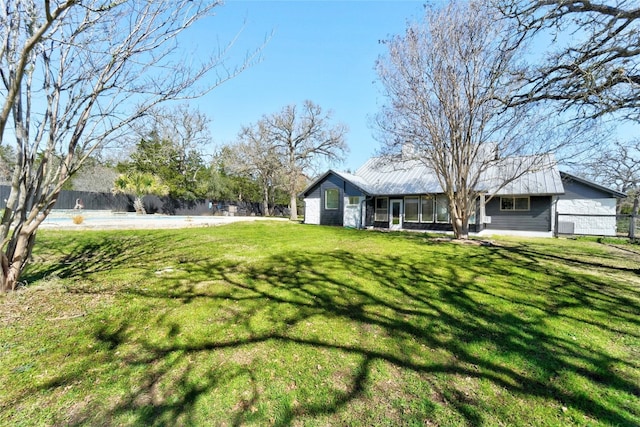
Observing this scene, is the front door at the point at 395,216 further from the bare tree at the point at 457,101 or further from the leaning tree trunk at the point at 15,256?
the leaning tree trunk at the point at 15,256

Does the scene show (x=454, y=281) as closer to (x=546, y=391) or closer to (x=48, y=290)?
(x=546, y=391)

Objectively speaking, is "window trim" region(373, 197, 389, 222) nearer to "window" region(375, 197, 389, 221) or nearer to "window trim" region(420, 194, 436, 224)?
"window" region(375, 197, 389, 221)

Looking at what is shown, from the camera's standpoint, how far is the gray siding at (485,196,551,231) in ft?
47.6

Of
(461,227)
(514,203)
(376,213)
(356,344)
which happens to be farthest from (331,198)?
(356,344)

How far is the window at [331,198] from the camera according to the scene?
18.2m

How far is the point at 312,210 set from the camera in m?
19.3

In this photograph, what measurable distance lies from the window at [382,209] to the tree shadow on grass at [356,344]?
12.6 meters

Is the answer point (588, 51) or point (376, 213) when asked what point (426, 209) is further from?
point (588, 51)

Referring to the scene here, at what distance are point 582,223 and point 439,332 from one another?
710 inches

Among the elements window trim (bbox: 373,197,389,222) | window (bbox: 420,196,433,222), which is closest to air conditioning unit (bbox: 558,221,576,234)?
window (bbox: 420,196,433,222)

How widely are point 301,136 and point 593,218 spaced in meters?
21.7

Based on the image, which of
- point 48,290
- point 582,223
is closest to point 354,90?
point 48,290

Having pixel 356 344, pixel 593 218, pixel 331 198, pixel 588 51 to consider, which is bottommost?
pixel 356 344

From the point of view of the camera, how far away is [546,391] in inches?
84.6
